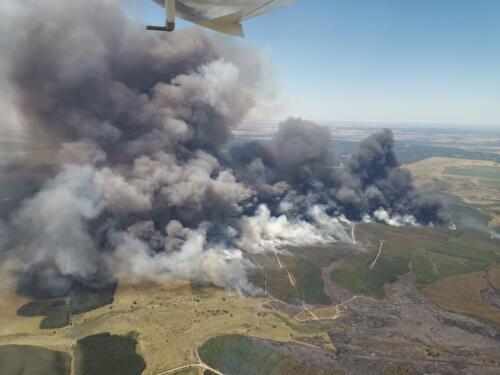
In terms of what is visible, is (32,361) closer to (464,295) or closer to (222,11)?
(222,11)

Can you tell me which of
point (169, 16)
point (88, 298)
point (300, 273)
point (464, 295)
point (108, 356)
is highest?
point (169, 16)

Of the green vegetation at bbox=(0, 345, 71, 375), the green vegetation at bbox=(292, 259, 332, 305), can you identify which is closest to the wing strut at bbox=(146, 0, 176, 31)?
the green vegetation at bbox=(0, 345, 71, 375)

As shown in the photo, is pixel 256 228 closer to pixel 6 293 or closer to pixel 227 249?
pixel 227 249

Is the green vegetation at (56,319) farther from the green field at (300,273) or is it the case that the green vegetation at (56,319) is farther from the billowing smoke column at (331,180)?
the billowing smoke column at (331,180)

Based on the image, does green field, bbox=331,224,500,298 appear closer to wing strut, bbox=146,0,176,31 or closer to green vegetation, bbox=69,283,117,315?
green vegetation, bbox=69,283,117,315

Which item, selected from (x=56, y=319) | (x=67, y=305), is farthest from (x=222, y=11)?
(x=67, y=305)

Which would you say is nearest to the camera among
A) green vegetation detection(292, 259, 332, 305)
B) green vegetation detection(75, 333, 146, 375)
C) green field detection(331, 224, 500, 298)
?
green vegetation detection(75, 333, 146, 375)
